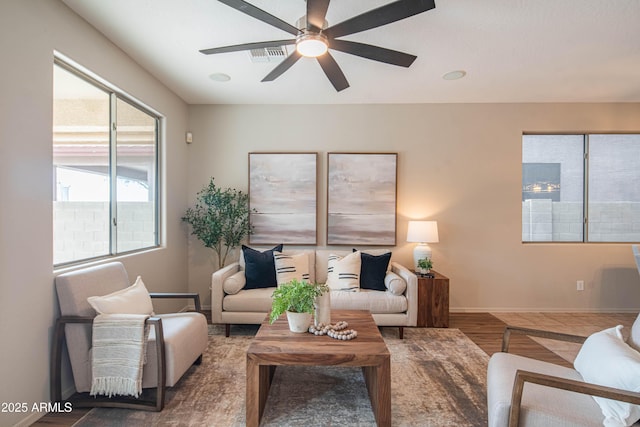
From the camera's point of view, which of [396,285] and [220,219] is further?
[220,219]

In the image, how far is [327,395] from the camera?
2.15 m

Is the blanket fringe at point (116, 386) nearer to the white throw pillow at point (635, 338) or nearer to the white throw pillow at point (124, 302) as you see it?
the white throw pillow at point (124, 302)

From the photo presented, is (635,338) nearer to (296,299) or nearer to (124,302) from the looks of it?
(296,299)

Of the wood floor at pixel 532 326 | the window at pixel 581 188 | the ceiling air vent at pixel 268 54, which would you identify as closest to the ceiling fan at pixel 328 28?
the ceiling air vent at pixel 268 54

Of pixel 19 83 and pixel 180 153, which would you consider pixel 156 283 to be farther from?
pixel 19 83

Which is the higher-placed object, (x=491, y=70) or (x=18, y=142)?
(x=491, y=70)

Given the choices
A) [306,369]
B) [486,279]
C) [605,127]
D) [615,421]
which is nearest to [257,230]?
[306,369]

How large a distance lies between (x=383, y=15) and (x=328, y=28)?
345mm

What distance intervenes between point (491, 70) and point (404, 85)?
87cm

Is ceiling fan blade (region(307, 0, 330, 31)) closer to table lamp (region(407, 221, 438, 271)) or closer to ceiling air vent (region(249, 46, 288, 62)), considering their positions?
ceiling air vent (region(249, 46, 288, 62))

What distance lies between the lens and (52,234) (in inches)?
80.3

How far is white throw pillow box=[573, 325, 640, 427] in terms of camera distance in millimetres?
1282

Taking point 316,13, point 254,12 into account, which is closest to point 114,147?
point 254,12

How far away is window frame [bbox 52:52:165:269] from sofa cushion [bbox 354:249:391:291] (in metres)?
2.39
